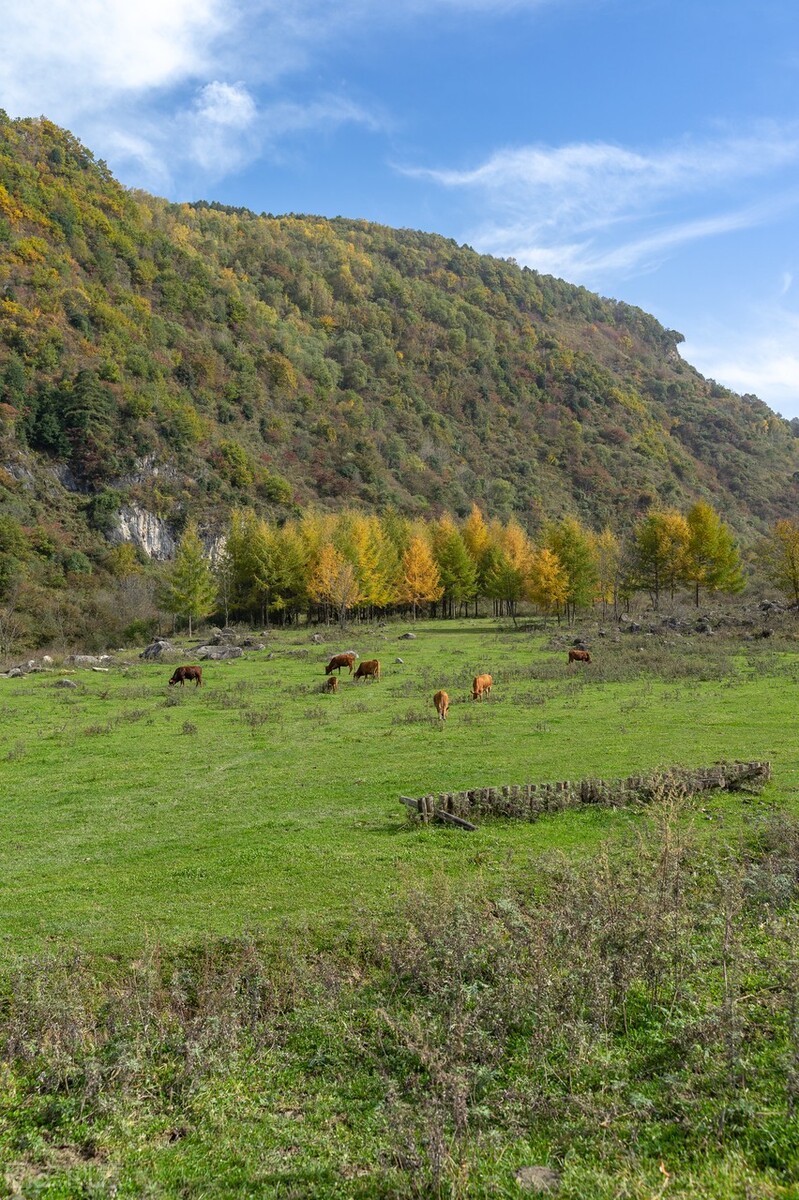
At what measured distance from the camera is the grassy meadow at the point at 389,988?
514 centimetres

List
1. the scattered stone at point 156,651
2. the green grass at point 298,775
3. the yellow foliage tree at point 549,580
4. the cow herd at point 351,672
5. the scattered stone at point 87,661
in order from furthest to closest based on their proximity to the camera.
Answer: the yellow foliage tree at point 549,580
the scattered stone at point 156,651
the scattered stone at point 87,661
the cow herd at point 351,672
the green grass at point 298,775

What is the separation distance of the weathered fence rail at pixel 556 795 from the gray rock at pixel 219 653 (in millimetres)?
32581

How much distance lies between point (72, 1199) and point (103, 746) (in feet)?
55.7

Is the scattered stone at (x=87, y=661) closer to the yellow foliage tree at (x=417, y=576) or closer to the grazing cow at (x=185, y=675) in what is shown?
the grazing cow at (x=185, y=675)

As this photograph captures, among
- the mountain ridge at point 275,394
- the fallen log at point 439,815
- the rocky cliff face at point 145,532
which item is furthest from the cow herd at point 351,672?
the rocky cliff face at point 145,532

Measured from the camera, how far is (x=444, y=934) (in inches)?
328

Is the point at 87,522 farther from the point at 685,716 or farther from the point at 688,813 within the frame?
the point at 688,813

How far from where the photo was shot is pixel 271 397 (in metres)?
136

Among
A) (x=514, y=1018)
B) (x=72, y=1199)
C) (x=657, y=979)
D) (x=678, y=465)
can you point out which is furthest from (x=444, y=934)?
(x=678, y=465)

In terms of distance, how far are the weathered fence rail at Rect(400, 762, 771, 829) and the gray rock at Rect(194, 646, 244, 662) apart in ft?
107

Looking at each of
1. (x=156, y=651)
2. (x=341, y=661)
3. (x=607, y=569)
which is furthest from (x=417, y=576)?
(x=341, y=661)

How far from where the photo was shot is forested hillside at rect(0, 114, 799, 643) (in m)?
93.8

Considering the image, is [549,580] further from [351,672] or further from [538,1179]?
[538,1179]

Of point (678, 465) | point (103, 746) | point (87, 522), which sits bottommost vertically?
point (103, 746)
